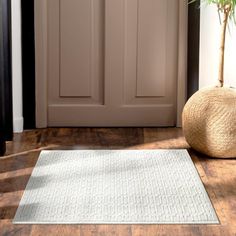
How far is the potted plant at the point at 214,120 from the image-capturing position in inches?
132

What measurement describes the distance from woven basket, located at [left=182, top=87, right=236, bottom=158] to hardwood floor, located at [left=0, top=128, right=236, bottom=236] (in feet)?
0.21

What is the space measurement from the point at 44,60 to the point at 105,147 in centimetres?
81

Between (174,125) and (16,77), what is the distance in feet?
3.42

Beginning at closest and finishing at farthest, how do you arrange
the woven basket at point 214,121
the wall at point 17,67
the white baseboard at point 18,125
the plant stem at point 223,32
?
the woven basket at point 214,121, the plant stem at point 223,32, the wall at point 17,67, the white baseboard at point 18,125

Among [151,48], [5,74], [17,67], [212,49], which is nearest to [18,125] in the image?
[17,67]

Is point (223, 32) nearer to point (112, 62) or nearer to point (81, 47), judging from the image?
point (112, 62)

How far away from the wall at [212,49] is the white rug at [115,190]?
0.75 meters

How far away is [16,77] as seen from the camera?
4027mm

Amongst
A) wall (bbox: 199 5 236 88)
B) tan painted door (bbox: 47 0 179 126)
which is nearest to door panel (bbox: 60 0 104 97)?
tan painted door (bbox: 47 0 179 126)

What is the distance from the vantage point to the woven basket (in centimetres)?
334

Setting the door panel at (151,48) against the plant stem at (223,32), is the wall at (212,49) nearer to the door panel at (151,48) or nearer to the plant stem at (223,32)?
the door panel at (151,48)

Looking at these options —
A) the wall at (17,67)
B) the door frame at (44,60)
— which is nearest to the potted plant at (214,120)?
the door frame at (44,60)

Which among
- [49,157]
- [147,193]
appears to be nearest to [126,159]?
[49,157]

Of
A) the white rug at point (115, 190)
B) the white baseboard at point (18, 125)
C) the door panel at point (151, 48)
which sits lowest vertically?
the white rug at point (115, 190)
